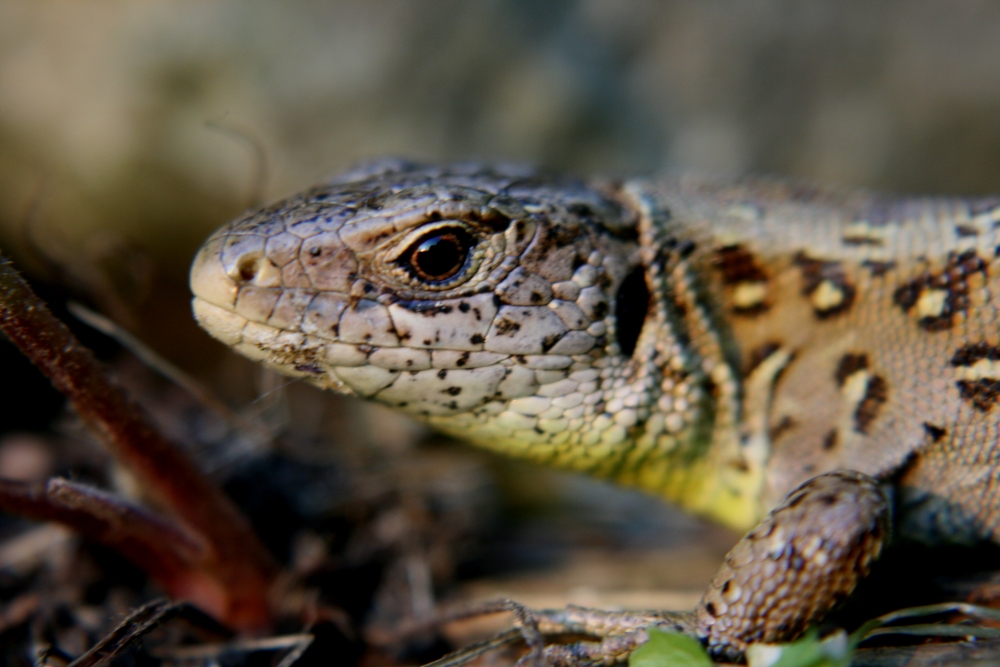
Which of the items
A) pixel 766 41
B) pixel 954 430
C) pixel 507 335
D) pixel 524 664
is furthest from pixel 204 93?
pixel 954 430

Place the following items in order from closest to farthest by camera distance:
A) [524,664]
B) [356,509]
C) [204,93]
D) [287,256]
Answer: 1. [524,664]
2. [287,256]
3. [356,509]
4. [204,93]

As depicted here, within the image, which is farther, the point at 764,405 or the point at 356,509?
the point at 356,509

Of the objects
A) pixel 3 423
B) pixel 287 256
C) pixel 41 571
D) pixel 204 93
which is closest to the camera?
pixel 287 256

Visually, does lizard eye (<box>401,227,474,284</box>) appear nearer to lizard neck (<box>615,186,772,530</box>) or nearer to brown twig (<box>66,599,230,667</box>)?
lizard neck (<box>615,186,772,530</box>)

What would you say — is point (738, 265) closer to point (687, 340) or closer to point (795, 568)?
point (687, 340)

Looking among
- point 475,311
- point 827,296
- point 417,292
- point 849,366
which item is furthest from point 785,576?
point 417,292

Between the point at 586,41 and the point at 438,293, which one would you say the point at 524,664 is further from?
the point at 586,41

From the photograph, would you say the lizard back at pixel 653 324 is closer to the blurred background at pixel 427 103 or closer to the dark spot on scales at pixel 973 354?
the dark spot on scales at pixel 973 354
